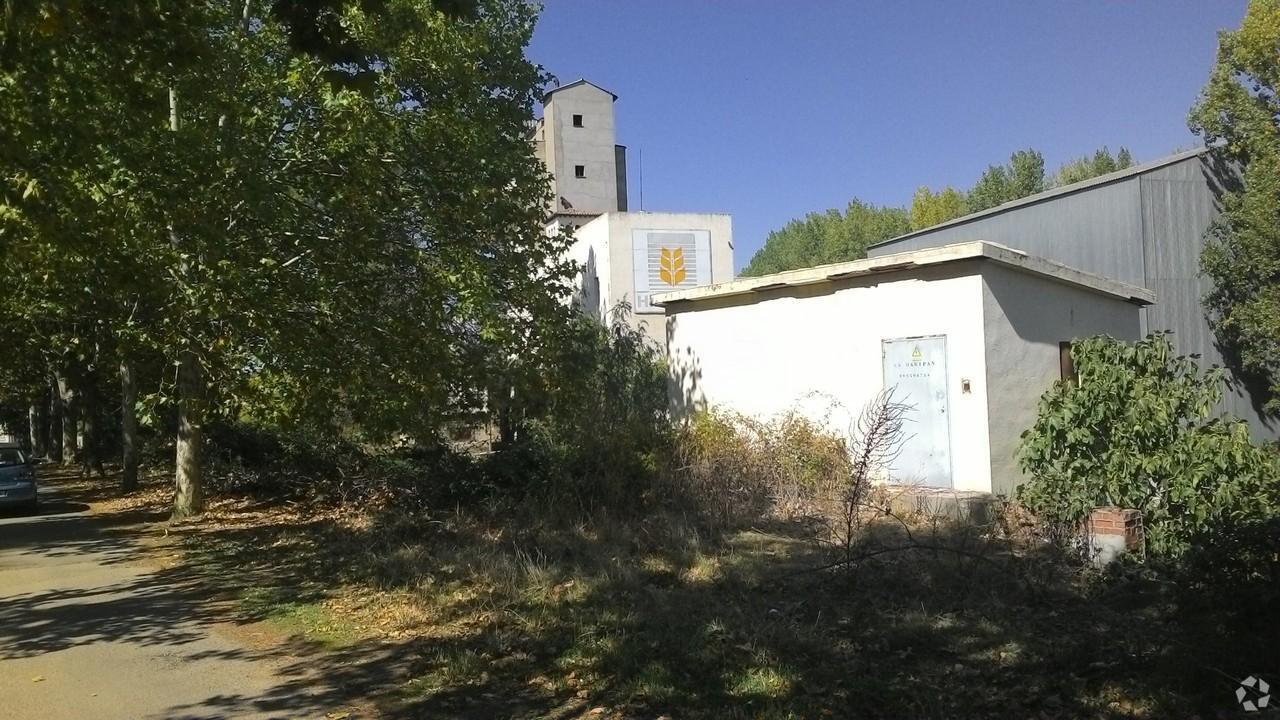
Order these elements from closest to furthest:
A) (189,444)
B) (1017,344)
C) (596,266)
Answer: (1017,344) < (189,444) < (596,266)

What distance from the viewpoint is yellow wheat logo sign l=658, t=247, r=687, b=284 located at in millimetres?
28859

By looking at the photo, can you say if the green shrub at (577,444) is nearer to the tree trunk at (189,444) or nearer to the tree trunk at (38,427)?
the tree trunk at (189,444)

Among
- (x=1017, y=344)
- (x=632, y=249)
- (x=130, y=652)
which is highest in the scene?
(x=632, y=249)

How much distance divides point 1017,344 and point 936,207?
39862 millimetres

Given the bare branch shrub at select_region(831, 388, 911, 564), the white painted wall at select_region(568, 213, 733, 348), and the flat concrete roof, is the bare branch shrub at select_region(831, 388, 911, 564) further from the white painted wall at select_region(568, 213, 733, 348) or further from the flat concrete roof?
the white painted wall at select_region(568, 213, 733, 348)

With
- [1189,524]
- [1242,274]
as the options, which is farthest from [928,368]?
[1242,274]

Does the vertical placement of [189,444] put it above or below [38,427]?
above

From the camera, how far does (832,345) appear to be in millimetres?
14211

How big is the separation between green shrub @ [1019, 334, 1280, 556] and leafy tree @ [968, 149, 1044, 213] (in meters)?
39.7

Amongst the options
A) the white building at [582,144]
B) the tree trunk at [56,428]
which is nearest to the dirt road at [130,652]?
the tree trunk at [56,428]

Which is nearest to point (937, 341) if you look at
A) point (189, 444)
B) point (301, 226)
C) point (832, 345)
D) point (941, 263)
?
point (941, 263)

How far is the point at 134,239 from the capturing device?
33.4ft

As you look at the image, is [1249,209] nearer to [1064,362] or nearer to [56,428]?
[1064,362]

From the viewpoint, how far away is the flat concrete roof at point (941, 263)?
12148 mm
